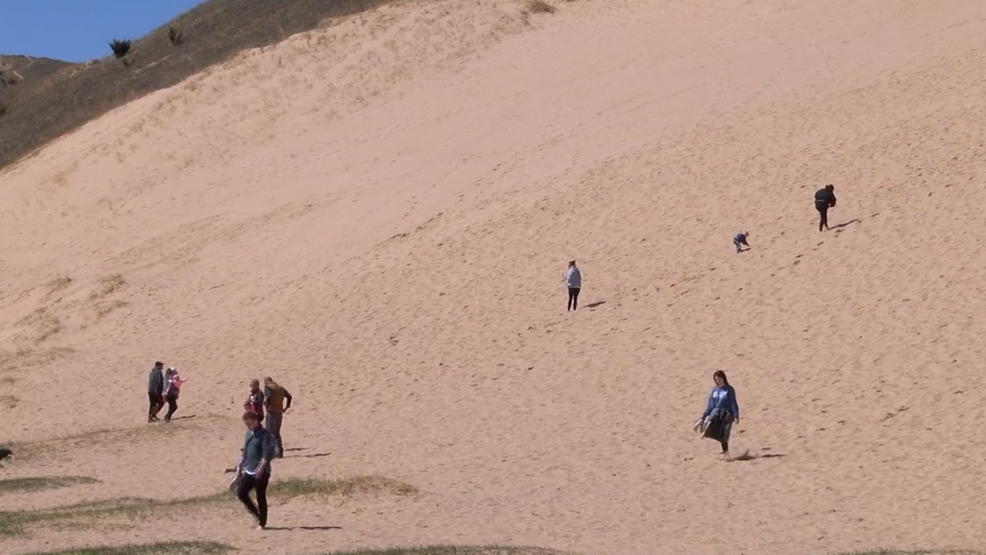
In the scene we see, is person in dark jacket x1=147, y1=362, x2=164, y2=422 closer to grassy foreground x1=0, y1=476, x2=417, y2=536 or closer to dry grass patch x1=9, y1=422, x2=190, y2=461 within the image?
dry grass patch x1=9, y1=422, x2=190, y2=461

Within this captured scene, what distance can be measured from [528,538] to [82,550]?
422 centimetres

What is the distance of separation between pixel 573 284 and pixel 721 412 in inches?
357

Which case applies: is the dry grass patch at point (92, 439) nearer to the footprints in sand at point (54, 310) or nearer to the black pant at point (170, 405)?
the black pant at point (170, 405)

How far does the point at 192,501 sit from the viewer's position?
1563 cm

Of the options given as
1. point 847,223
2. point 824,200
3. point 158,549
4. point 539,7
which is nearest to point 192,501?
point 158,549

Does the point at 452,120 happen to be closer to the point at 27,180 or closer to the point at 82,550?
the point at 27,180

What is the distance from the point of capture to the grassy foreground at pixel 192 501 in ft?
47.6

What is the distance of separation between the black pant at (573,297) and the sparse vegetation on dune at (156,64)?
2309cm

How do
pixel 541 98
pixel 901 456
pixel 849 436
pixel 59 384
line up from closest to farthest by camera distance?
pixel 901 456
pixel 849 436
pixel 59 384
pixel 541 98

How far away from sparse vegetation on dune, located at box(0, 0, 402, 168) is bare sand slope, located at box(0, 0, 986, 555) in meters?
2.37

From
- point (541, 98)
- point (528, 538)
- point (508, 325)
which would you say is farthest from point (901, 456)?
point (541, 98)

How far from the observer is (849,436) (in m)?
17.5

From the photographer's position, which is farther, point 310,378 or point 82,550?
point 310,378

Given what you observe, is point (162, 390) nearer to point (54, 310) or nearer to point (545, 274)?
point (545, 274)
